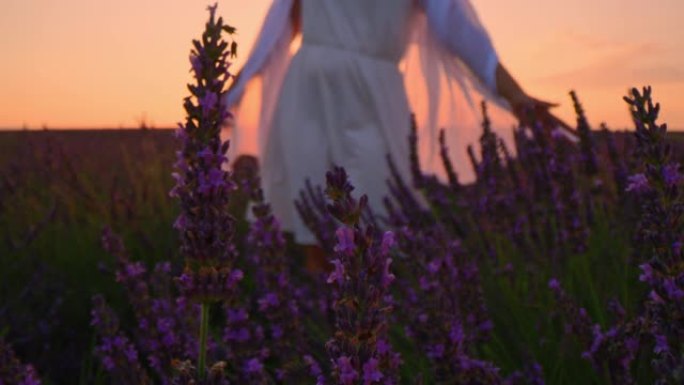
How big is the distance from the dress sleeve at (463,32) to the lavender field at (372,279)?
0.79 meters

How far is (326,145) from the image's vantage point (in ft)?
14.9

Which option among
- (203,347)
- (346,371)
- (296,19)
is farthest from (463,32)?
(346,371)

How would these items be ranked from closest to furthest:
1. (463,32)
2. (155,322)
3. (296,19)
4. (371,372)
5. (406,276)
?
1. (371,372)
2. (155,322)
3. (406,276)
4. (463,32)
5. (296,19)

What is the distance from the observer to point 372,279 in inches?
36.7

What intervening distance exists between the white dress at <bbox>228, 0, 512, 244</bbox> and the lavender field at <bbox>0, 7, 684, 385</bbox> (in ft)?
1.12

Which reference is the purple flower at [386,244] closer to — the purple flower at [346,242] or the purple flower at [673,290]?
the purple flower at [346,242]

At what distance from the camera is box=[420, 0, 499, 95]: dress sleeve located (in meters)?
4.37

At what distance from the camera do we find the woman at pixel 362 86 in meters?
4.46

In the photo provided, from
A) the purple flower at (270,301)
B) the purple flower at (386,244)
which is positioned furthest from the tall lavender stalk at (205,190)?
the purple flower at (270,301)

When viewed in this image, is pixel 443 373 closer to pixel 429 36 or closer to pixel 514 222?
pixel 514 222

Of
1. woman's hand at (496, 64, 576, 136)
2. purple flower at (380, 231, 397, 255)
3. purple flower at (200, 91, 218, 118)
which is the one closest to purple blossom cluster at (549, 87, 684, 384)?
purple flower at (380, 231, 397, 255)

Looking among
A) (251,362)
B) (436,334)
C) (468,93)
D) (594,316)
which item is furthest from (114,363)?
(468,93)

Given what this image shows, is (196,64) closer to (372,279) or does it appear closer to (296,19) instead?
(372,279)

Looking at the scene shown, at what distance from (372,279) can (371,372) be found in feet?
0.29
